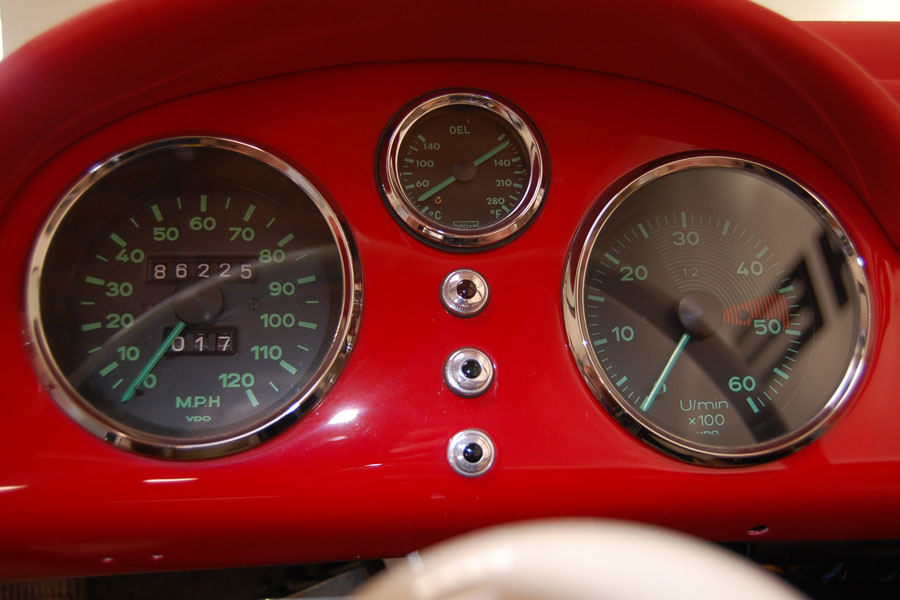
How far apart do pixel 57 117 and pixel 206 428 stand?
0.54 metres

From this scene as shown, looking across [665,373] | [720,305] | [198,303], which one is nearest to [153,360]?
[198,303]

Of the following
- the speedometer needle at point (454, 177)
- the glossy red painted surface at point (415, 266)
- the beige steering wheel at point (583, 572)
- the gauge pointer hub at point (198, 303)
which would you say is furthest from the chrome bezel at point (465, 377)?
the beige steering wheel at point (583, 572)

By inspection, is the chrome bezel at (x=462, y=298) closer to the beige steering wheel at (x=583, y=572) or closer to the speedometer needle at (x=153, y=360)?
the speedometer needle at (x=153, y=360)

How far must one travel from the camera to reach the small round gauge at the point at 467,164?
1147mm

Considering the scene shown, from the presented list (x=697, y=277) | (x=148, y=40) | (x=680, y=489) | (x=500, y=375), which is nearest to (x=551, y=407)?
(x=500, y=375)

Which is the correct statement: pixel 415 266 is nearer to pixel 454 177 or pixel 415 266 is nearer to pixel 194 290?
pixel 454 177

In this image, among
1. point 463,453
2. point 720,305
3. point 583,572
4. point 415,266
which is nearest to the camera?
point 583,572

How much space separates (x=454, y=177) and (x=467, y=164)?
0.03m

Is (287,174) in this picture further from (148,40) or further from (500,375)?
(500,375)

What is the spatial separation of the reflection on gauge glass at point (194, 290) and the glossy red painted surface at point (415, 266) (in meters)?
0.04

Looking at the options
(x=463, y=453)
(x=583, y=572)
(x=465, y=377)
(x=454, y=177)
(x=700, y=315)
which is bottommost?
(x=583, y=572)

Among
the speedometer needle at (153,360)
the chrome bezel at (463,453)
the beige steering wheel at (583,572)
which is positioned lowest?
the beige steering wheel at (583,572)

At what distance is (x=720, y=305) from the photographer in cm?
122

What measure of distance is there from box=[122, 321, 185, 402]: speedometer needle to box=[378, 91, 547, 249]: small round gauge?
42 centimetres
